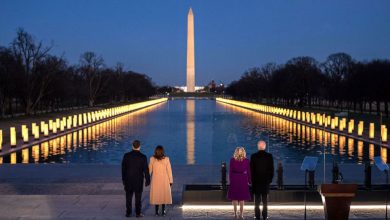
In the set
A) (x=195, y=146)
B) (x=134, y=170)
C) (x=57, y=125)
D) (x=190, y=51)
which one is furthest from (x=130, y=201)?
(x=190, y=51)

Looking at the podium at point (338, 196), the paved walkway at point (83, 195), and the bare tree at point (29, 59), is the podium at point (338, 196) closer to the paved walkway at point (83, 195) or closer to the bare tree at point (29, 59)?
the paved walkway at point (83, 195)

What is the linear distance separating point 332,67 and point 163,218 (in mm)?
97245

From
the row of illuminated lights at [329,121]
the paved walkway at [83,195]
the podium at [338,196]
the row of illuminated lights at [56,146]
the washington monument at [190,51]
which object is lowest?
the row of illuminated lights at [56,146]

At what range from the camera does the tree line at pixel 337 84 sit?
6188cm

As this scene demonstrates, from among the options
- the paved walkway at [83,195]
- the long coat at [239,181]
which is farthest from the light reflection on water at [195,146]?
the long coat at [239,181]

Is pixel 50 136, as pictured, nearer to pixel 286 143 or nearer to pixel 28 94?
pixel 286 143

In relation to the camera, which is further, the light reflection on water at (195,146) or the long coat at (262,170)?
the light reflection on water at (195,146)

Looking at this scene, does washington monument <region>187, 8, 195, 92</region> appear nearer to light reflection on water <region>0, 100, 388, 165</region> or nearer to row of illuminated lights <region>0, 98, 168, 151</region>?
row of illuminated lights <region>0, 98, 168, 151</region>

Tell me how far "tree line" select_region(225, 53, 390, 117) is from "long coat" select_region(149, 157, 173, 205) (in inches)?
1906

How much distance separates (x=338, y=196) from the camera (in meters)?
9.57

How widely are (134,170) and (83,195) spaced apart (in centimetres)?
333

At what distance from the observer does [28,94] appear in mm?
59344

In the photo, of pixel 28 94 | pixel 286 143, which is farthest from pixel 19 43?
pixel 286 143

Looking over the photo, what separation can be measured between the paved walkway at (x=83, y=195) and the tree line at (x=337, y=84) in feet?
142
